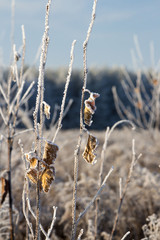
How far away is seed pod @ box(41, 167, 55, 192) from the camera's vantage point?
1017 mm

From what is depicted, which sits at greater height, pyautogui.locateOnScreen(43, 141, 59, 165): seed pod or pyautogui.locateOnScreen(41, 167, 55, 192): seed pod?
pyautogui.locateOnScreen(43, 141, 59, 165): seed pod

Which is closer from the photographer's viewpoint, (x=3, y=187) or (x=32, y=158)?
(x=32, y=158)

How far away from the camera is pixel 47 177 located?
102 cm

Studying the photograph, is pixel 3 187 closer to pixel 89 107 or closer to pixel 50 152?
pixel 50 152

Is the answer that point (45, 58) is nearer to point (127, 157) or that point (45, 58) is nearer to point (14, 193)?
point (14, 193)

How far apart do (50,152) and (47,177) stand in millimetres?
88

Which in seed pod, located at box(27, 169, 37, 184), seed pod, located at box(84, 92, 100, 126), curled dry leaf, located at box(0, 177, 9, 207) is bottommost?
curled dry leaf, located at box(0, 177, 9, 207)

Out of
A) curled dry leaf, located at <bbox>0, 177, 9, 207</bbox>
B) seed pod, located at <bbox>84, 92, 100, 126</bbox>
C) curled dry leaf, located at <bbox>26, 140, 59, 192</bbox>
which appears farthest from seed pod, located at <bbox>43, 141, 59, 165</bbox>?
curled dry leaf, located at <bbox>0, 177, 9, 207</bbox>

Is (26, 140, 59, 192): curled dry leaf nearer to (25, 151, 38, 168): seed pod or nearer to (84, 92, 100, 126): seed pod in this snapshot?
(25, 151, 38, 168): seed pod

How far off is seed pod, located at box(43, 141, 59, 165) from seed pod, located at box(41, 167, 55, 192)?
0.03 metres

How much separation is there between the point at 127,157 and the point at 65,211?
165 cm

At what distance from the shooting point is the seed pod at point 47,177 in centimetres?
102

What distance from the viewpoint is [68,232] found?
2750 mm

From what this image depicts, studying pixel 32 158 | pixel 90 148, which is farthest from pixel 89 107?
pixel 32 158
